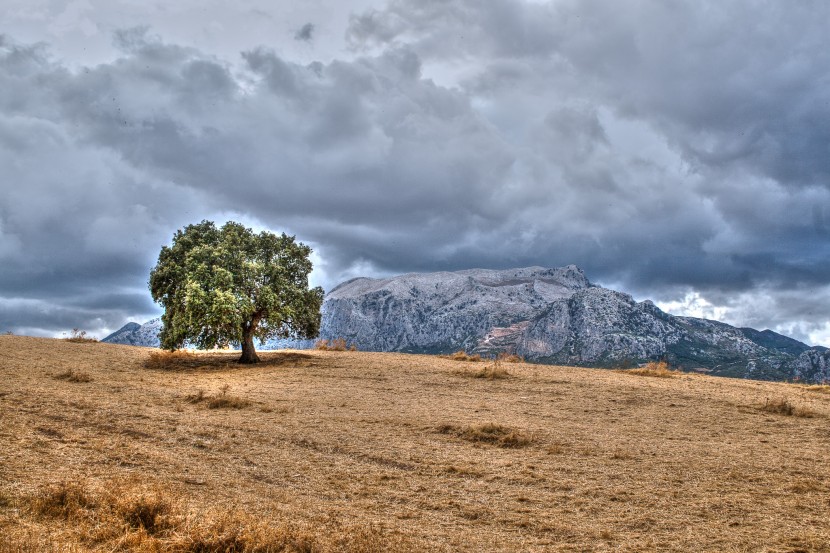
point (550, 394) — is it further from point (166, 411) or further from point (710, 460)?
point (166, 411)

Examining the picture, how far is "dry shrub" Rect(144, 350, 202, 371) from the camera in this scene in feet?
95.5

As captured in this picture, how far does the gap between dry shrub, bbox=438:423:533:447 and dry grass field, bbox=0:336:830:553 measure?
6 centimetres

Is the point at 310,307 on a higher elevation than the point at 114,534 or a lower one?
higher

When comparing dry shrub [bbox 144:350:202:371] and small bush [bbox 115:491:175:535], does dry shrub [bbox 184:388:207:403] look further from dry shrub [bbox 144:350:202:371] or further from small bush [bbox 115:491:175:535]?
small bush [bbox 115:491:175:535]

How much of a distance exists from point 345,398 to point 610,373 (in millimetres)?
15798

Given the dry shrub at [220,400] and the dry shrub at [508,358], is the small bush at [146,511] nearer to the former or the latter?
the dry shrub at [220,400]

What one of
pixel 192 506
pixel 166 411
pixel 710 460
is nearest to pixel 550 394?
pixel 710 460

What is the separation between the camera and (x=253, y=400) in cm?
1905

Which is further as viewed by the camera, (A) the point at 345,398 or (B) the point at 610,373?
(B) the point at 610,373

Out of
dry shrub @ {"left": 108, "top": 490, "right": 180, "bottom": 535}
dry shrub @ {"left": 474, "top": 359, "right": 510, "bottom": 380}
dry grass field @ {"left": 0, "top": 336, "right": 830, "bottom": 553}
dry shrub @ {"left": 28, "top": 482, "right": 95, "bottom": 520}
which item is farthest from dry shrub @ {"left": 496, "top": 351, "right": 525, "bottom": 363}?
dry shrub @ {"left": 28, "top": 482, "right": 95, "bottom": 520}

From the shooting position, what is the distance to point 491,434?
14758 millimetres

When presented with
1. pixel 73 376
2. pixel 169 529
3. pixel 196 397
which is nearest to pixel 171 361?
pixel 73 376

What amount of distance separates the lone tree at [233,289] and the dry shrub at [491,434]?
16209 mm

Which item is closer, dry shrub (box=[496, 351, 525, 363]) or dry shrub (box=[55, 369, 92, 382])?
dry shrub (box=[55, 369, 92, 382])
